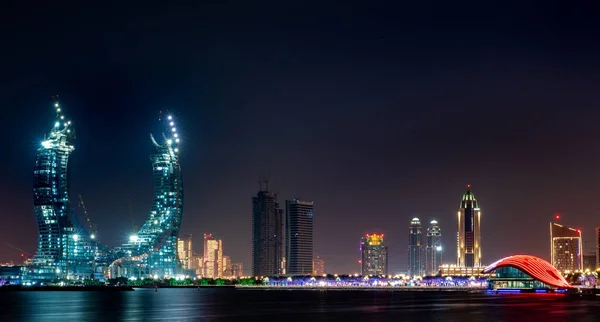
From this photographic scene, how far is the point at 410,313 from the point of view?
4838 inches

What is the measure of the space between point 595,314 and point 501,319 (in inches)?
760

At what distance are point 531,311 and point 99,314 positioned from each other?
63.7 m

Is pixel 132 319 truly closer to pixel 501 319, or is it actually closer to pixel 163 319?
pixel 163 319

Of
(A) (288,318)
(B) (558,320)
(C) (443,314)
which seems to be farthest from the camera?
(C) (443,314)

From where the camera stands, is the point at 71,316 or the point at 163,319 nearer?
the point at 163,319

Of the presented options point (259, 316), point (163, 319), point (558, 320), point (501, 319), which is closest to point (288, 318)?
point (259, 316)

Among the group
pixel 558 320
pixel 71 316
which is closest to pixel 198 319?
pixel 71 316

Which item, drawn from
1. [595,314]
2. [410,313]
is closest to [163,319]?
[410,313]

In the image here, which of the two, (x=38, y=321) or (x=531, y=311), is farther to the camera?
(x=531, y=311)

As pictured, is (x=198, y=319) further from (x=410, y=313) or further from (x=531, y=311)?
(x=531, y=311)

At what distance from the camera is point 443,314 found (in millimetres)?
119438

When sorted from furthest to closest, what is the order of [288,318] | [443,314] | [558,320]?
1. [443,314]
2. [288,318]
3. [558,320]

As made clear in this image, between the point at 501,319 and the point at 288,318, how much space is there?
27.8 meters

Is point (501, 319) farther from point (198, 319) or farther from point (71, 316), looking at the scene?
point (71, 316)
